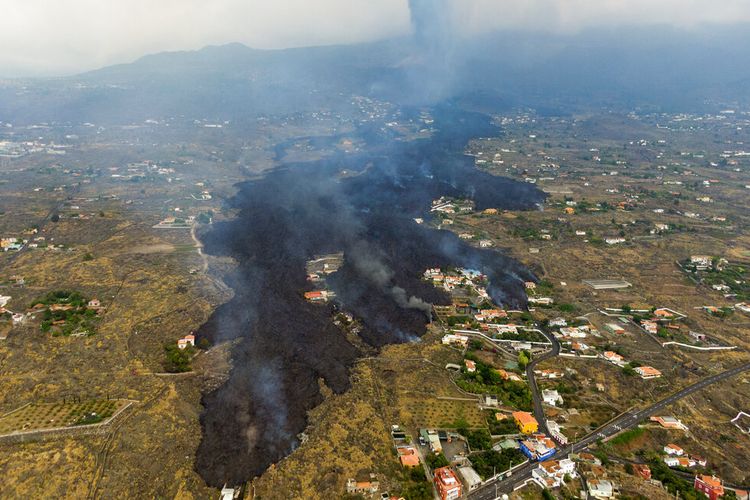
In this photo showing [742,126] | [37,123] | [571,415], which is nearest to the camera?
[571,415]

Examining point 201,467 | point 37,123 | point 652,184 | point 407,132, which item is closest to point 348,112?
point 407,132

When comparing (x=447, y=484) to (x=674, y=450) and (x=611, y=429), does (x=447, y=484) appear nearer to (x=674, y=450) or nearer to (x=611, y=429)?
(x=611, y=429)

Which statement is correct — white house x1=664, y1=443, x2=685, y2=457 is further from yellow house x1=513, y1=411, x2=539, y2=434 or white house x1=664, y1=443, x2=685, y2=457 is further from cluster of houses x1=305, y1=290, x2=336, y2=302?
cluster of houses x1=305, y1=290, x2=336, y2=302

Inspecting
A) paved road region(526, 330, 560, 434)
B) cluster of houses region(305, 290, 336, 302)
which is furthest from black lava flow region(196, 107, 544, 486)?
paved road region(526, 330, 560, 434)

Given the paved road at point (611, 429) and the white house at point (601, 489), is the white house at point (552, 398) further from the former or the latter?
the white house at point (601, 489)

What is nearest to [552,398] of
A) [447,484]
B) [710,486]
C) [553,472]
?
[553,472]

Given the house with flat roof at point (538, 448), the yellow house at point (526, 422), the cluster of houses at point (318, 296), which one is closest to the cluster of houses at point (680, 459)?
the house with flat roof at point (538, 448)

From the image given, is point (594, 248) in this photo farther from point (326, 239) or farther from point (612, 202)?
point (326, 239)
